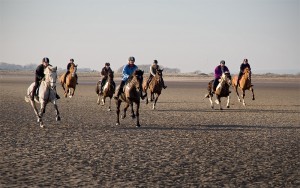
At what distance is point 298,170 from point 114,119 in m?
10.2

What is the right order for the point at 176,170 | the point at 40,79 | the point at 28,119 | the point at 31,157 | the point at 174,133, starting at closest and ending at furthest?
the point at 176,170, the point at 31,157, the point at 174,133, the point at 40,79, the point at 28,119

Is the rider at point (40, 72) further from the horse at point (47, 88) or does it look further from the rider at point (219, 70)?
the rider at point (219, 70)

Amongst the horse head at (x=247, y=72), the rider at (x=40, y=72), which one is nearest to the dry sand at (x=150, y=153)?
the rider at (x=40, y=72)

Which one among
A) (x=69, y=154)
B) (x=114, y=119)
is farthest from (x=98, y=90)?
(x=69, y=154)

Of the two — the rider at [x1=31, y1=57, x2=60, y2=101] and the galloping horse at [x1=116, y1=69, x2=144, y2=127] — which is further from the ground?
the rider at [x1=31, y1=57, x2=60, y2=101]

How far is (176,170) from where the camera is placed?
8.26 m

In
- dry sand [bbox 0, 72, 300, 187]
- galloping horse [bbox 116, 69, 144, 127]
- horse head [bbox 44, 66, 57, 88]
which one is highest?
horse head [bbox 44, 66, 57, 88]

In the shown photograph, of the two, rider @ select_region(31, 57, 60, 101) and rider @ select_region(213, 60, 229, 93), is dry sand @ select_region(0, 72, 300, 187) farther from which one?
rider @ select_region(213, 60, 229, 93)

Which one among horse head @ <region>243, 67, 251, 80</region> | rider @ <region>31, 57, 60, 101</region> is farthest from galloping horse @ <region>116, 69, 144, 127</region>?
horse head @ <region>243, 67, 251, 80</region>

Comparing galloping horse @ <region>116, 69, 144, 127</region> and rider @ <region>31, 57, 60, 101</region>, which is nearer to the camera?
galloping horse @ <region>116, 69, 144, 127</region>

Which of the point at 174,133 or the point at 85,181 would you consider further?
the point at 174,133

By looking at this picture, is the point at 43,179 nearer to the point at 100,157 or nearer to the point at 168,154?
the point at 100,157

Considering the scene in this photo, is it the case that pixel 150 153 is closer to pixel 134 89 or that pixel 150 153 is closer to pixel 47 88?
pixel 134 89

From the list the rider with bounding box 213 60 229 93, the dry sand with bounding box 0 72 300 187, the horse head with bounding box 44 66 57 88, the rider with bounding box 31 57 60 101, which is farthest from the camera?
the rider with bounding box 213 60 229 93
